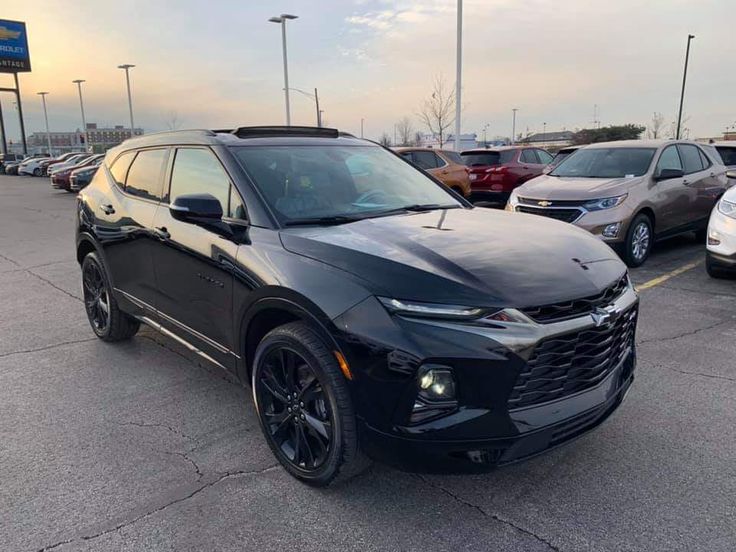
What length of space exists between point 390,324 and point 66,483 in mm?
1966

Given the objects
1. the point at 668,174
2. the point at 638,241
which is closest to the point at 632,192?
the point at 638,241

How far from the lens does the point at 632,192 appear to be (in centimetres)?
766

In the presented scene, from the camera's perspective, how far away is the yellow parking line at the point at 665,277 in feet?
22.2

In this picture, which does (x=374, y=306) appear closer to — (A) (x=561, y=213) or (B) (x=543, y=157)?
(A) (x=561, y=213)

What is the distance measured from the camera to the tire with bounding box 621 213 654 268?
7.55 meters

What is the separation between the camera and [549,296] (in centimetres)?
242

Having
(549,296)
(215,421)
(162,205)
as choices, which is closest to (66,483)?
(215,421)

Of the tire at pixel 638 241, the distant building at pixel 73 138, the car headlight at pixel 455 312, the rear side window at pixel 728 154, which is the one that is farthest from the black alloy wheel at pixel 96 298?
the distant building at pixel 73 138

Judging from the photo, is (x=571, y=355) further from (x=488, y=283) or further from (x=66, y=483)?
(x=66, y=483)

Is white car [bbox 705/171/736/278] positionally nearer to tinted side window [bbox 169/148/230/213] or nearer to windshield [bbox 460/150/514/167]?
tinted side window [bbox 169/148/230/213]

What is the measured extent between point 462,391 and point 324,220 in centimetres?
133

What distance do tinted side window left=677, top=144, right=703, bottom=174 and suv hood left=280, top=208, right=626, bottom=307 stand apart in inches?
271

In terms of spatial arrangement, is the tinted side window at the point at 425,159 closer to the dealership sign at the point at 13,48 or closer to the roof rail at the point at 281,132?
the roof rail at the point at 281,132

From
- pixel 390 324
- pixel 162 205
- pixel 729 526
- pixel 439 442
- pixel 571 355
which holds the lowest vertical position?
pixel 729 526
